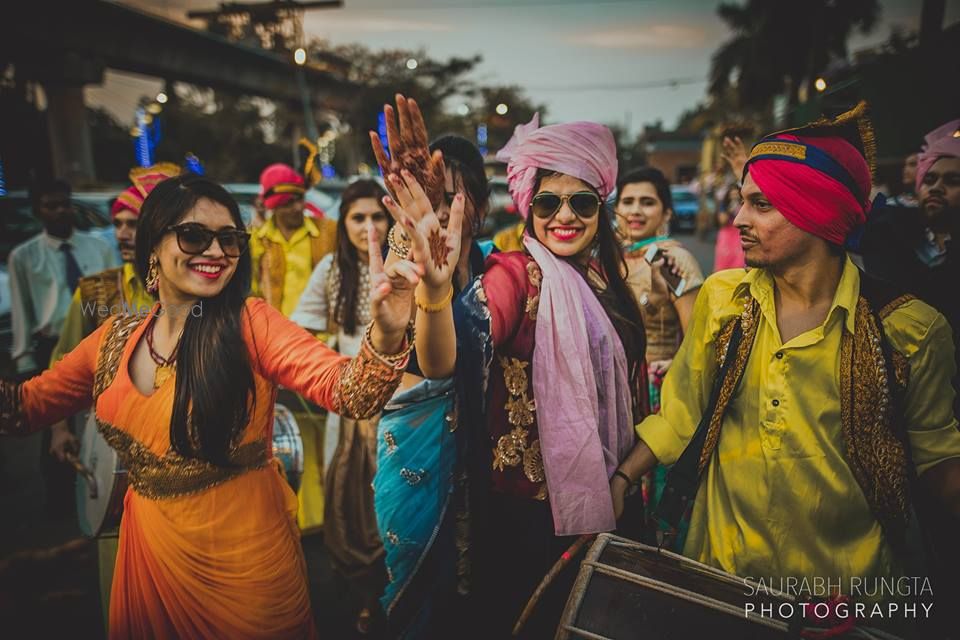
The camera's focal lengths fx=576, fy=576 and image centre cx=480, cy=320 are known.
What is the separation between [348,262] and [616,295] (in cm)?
193

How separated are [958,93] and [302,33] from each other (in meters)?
19.8

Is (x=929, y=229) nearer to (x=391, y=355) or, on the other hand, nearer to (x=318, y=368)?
(x=391, y=355)

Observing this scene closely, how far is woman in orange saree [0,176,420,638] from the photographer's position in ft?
5.61

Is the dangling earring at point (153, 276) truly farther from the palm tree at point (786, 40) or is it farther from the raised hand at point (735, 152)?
the palm tree at point (786, 40)

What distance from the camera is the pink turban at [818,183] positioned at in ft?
5.42

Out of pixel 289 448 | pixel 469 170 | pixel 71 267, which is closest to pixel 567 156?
pixel 469 170

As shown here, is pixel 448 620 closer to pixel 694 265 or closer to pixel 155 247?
pixel 155 247

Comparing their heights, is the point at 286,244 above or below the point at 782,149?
below

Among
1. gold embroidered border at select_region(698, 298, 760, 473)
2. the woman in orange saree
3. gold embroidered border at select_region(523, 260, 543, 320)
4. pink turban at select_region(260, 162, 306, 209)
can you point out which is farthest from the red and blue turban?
pink turban at select_region(260, 162, 306, 209)

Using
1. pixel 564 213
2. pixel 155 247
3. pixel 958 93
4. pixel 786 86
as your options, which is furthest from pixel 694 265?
pixel 786 86

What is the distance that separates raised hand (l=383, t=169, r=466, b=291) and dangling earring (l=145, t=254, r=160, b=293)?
35.0 inches

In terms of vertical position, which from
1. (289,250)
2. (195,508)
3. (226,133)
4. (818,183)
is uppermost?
(226,133)

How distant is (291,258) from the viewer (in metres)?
4.62

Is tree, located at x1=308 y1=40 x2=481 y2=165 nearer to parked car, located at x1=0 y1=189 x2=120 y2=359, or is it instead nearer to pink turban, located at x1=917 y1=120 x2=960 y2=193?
parked car, located at x1=0 y1=189 x2=120 y2=359
